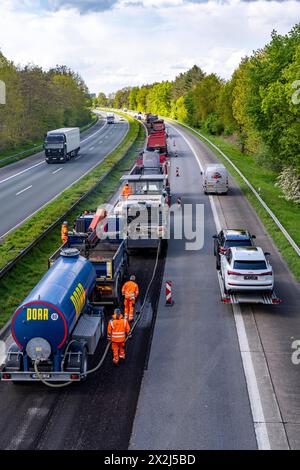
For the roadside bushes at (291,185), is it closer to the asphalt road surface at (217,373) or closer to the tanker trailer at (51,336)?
the asphalt road surface at (217,373)

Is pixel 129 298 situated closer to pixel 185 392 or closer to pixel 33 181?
pixel 185 392

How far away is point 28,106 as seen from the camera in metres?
75.3

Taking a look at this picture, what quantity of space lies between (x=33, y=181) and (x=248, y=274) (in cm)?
3232

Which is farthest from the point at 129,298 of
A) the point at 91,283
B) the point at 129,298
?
the point at 91,283

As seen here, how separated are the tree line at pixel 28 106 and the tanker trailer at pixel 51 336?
5526 centimetres

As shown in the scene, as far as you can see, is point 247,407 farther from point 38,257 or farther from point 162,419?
point 38,257

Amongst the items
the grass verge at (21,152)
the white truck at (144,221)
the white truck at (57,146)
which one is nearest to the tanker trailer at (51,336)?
the white truck at (144,221)

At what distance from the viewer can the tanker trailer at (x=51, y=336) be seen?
502 inches

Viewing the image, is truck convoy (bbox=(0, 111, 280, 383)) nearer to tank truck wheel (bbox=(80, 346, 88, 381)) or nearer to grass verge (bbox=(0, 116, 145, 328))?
tank truck wheel (bbox=(80, 346, 88, 381))

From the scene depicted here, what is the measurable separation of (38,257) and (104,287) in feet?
23.6

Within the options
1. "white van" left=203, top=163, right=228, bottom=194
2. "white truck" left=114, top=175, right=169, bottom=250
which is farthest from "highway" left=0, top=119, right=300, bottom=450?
Answer: "white van" left=203, top=163, right=228, bottom=194

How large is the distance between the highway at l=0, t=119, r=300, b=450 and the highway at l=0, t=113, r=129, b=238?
15.7 meters

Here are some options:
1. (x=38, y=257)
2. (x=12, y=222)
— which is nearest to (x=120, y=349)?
(x=38, y=257)

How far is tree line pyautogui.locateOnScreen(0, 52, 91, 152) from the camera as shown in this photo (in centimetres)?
6562
